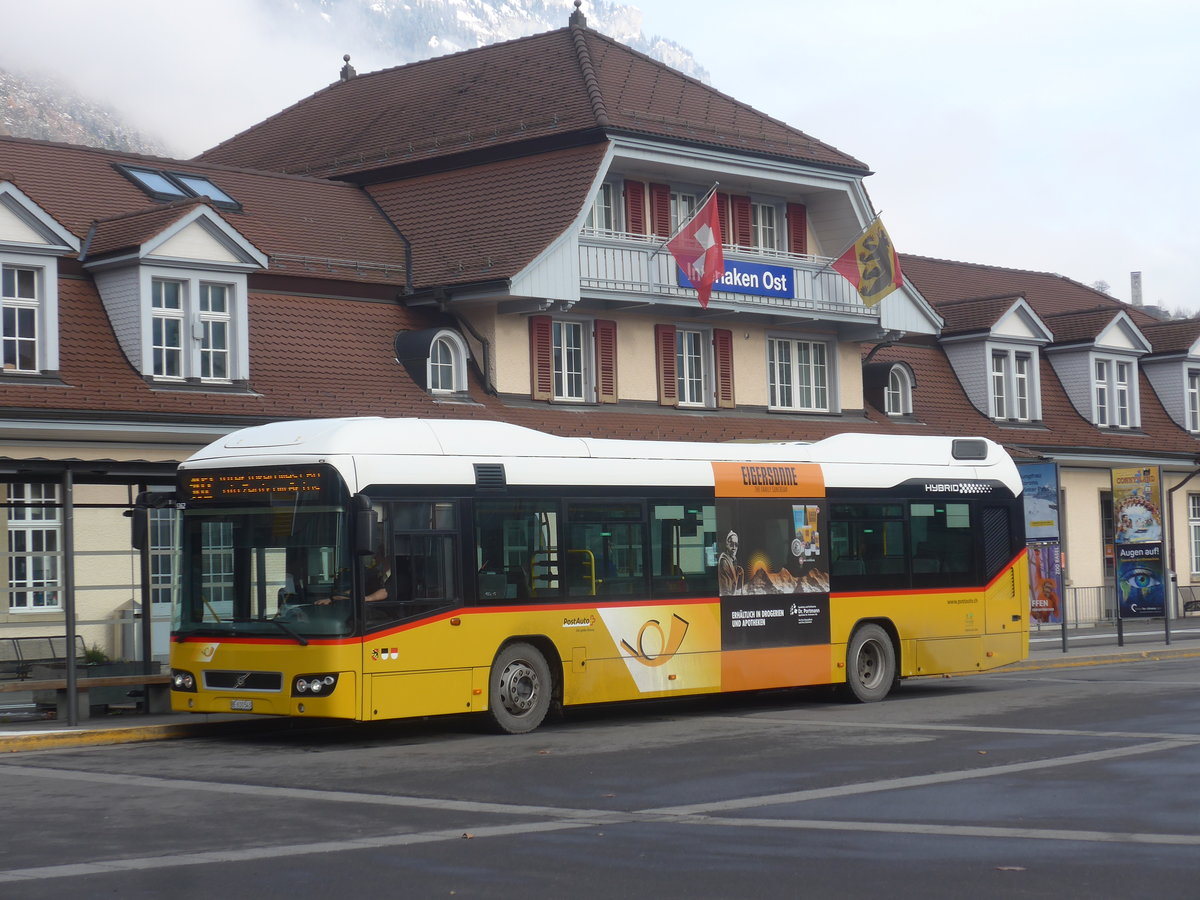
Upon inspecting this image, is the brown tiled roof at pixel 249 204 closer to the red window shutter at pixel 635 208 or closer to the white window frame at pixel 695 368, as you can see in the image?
the red window shutter at pixel 635 208

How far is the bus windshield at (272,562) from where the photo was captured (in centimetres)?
1673

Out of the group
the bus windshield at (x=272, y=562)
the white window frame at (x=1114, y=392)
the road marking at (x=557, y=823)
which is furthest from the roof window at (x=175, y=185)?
the white window frame at (x=1114, y=392)

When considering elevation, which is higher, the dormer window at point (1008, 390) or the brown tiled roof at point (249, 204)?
the brown tiled roof at point (249, 204)

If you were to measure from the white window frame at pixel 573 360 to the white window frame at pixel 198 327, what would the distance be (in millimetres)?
6936

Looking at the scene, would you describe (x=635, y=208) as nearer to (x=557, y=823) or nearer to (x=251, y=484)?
(x=251, y=484)

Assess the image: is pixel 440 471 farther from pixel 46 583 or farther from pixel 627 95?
pixel 627 95

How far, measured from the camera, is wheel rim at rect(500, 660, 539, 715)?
18.0 m

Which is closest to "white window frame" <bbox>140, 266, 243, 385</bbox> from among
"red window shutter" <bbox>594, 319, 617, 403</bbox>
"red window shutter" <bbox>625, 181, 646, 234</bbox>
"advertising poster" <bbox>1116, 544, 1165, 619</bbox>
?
"red window shutter" <bbox>594, 319, 617, 403</bbox>

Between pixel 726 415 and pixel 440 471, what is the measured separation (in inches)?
704

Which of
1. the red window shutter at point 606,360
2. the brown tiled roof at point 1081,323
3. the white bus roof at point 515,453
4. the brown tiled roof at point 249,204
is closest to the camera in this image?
the white bus roof at point 515,453

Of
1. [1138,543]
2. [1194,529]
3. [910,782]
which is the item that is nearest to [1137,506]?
[1138,543]

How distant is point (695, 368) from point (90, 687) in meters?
18.0

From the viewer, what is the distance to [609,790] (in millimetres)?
13172

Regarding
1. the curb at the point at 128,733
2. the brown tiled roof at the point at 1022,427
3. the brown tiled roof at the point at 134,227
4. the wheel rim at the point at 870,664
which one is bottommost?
the curb at the point at 128,733
